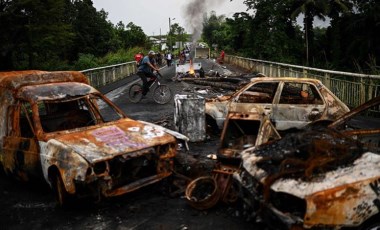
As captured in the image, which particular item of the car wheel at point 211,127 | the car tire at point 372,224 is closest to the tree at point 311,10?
the car wheel at point 211,127

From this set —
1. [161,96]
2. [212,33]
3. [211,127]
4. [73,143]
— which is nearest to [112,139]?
[73,143]

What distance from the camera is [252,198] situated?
468 centimetres

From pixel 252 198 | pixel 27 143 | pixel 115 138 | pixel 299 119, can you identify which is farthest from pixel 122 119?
pixel 299 119

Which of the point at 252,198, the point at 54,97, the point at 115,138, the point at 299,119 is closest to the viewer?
the point at 252,198

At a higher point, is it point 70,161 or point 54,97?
point 54,97

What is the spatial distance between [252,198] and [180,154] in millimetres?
3234

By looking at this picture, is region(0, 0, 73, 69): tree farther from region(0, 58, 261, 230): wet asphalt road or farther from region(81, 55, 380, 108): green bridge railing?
region(0, 58, 261, 230): wet asphalt road

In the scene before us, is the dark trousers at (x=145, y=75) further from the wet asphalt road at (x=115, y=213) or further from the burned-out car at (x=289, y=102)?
the wet asphalt road at (x=115, y=213)

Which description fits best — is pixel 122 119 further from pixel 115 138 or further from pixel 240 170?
pixel 240 170

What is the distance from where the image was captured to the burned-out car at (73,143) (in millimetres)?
5562

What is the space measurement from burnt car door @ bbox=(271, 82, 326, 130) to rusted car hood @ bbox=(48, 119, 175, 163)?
3329mm

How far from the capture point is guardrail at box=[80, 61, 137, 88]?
1988 cm

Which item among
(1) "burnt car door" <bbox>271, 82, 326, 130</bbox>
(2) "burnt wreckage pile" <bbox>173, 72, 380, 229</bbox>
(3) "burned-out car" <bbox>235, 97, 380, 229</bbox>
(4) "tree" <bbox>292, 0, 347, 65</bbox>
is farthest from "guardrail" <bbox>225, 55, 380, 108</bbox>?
(4) "tree" <bbox>292, 0, 347, 65</bbox>

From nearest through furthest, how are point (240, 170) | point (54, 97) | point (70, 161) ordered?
point (240, 170), point (70, 161), point (54, 97)
